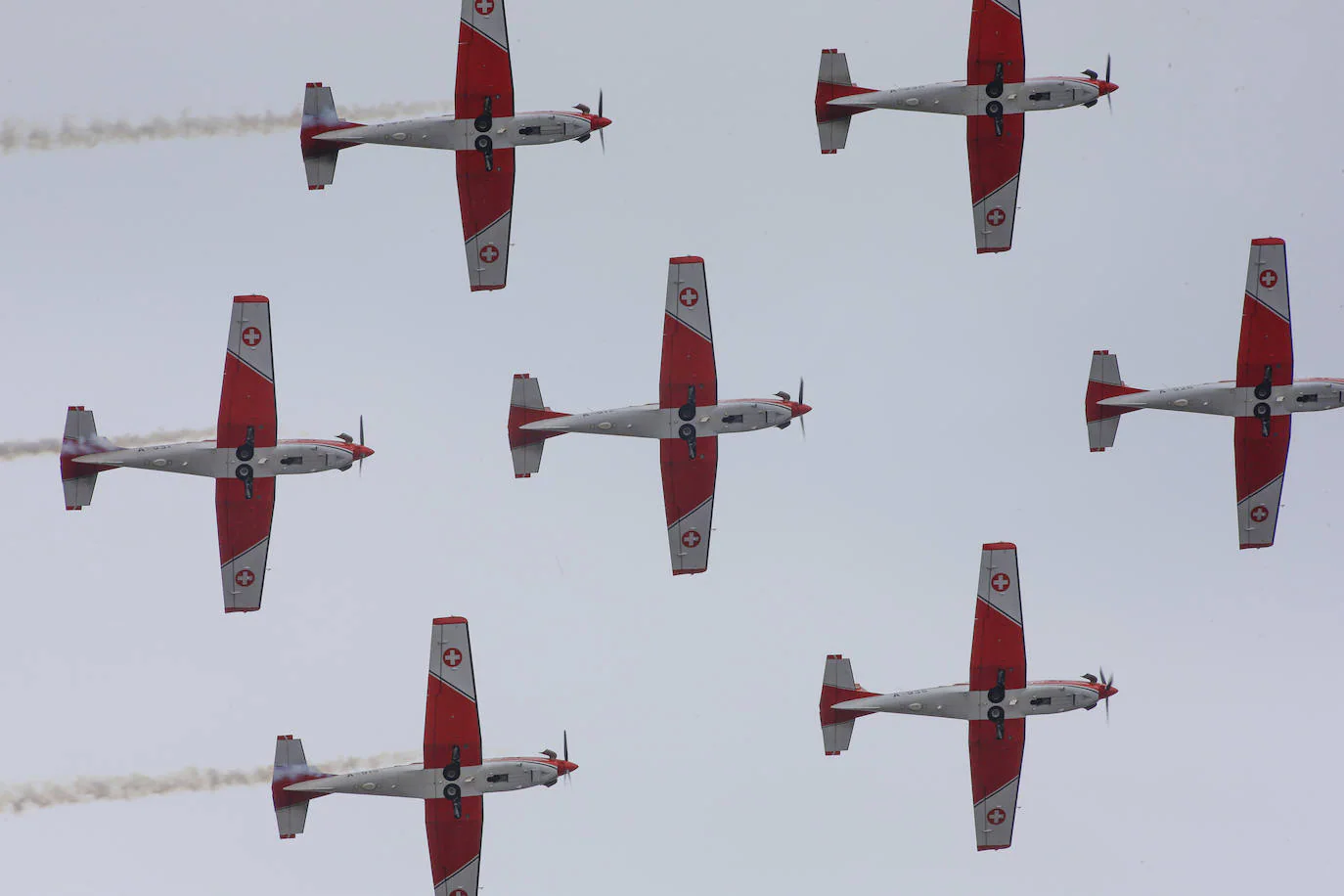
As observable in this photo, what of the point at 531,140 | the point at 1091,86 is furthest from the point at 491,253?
the point at 1091,86

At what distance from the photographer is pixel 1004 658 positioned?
70750 millimetres

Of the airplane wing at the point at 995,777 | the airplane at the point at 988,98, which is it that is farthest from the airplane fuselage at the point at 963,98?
the airplane wing at the point at 995,777

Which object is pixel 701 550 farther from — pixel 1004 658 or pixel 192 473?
pixel 192 473

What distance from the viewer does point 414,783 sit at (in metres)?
68.9

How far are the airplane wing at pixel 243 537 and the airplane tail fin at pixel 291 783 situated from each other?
4396 millimetres

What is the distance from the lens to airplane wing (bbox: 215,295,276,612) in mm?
68500

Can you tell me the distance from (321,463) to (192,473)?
3.62 metres

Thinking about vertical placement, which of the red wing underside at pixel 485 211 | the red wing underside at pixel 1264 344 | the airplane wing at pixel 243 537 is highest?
the red wing underside at pixel 485 211

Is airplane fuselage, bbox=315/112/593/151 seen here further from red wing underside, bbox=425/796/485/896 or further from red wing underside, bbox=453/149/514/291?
red wing underside, bbox=425/796/485/896

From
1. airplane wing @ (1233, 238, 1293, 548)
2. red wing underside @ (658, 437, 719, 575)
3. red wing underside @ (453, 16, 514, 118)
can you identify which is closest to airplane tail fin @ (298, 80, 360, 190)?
red wing underside @ (453, 16, 514, 118)

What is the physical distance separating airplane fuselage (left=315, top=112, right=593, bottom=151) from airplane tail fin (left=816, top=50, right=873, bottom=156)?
7360 millimetres

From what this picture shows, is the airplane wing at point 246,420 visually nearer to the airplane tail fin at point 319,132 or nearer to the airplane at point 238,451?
the airplane at point 238,451

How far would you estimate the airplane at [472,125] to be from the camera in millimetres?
69375

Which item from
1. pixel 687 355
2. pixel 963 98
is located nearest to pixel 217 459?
pixel 687 355
